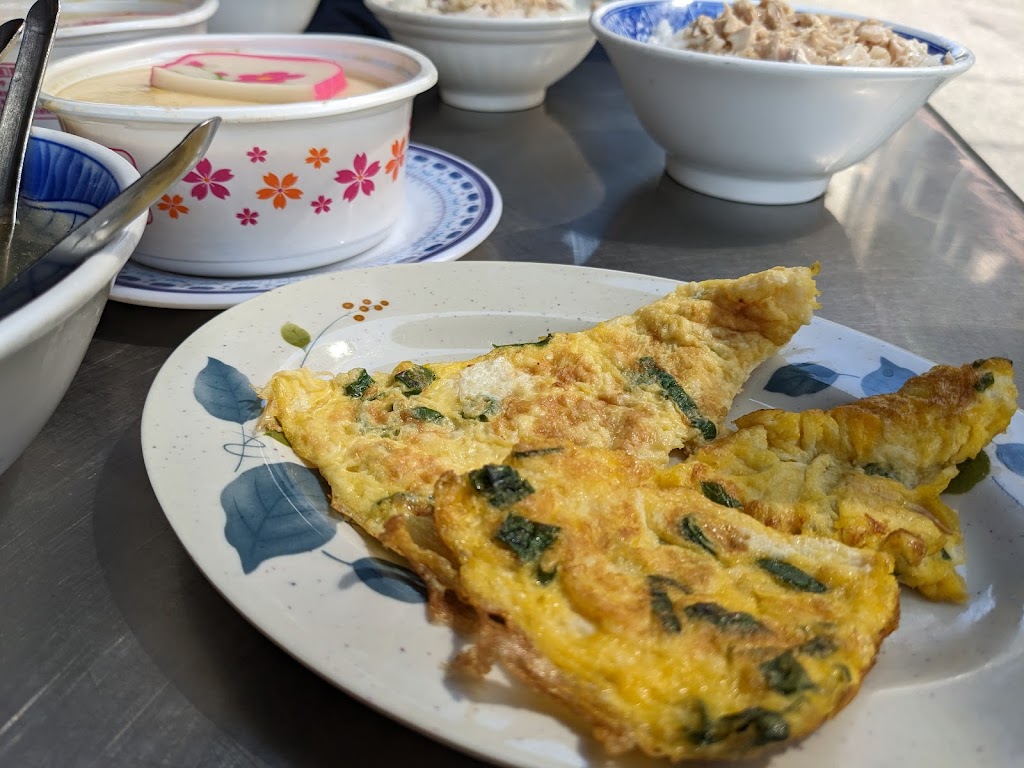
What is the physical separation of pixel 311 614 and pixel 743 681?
1.35 ft

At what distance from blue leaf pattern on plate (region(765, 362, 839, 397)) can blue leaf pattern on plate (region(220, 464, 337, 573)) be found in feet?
2.47

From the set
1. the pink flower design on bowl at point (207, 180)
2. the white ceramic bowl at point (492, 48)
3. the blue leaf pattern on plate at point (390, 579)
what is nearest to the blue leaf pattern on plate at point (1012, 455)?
the blue leaf pattern on plate at point (390, 579)

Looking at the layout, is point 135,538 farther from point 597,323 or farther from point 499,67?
A: point 499,67

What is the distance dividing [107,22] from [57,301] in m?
1.67

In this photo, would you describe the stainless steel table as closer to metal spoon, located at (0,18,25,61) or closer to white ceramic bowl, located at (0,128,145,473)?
white ceramic bowl, located at (0,128,145,473)

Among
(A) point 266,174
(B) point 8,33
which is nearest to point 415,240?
(A) point 266,174

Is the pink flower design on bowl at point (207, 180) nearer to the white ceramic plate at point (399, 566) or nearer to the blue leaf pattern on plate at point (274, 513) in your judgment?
the white ceramic plate at point (399, 566)

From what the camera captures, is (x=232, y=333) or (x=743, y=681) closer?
(x=743, y=681)

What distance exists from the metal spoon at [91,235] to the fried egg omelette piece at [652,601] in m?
0.46

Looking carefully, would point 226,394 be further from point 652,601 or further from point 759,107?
point 759,107

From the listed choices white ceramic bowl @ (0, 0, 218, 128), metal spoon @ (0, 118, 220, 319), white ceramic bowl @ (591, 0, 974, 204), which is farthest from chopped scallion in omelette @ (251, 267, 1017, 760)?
white ceramic bowl @ (0, 0, 218, 128)

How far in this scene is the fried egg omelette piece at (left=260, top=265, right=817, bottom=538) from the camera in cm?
108

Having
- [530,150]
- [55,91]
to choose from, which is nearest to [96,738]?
[55,91]

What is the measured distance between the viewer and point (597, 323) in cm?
146
